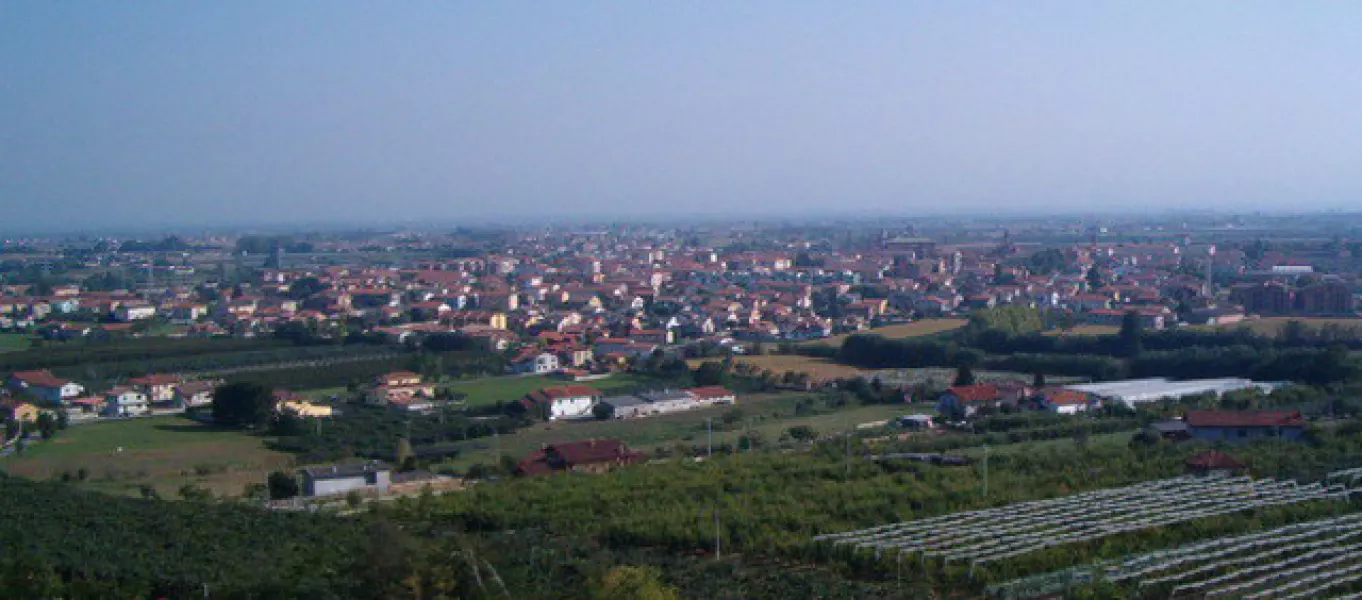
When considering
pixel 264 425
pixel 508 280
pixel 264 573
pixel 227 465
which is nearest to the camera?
pixel 264 573

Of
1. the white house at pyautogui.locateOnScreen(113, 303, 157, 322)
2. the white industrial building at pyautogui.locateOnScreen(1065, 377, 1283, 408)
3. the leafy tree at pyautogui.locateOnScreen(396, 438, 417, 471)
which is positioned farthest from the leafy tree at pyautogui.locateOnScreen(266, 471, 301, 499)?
the white house at pyautogui.locateOnScreen(113, 303, 157, 322)

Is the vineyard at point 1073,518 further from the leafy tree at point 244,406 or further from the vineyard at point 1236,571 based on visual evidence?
the leafy tree at point 244,406

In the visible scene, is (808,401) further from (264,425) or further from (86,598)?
(86,598)

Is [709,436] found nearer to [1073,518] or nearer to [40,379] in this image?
[1073,518]

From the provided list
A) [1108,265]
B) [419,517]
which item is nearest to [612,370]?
[419,517]

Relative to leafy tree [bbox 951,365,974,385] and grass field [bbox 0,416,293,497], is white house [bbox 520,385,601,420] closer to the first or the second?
grass field [bbox 0,416,293,497]

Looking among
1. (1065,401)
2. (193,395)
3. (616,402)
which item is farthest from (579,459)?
(193,395)
